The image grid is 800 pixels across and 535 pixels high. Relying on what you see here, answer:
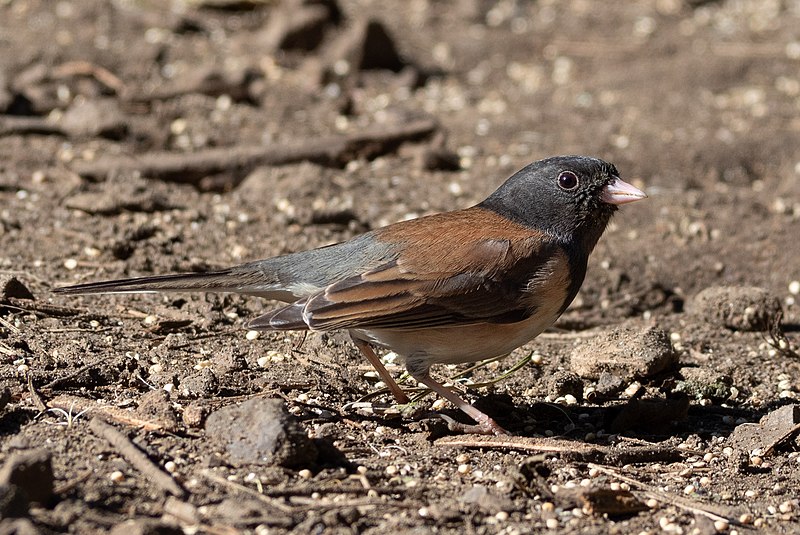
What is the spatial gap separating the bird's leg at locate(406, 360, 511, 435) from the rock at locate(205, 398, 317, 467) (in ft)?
2.56

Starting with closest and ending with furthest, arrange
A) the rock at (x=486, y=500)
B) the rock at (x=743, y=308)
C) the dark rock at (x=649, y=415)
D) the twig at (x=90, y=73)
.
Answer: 1. the rock at (x=486, y=500)
2. the dark rock at (x=649, y=415)
3. the rock at (x=743, y=308)
4. the twig at (x=90, y=73)

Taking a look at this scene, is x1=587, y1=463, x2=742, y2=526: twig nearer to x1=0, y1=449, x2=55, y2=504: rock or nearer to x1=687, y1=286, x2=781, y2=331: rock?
x1=687, y1=286, x2=781, y2=331: rock

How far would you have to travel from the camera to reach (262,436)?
11.3 feet

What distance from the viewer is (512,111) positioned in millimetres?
8188

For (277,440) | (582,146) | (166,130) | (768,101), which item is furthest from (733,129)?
(277,440)

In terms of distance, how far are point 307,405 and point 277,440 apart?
67 centimetres

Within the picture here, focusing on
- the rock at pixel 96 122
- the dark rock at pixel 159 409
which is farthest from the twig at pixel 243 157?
the dark rock at pixel 159 409

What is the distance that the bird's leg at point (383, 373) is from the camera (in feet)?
14.2

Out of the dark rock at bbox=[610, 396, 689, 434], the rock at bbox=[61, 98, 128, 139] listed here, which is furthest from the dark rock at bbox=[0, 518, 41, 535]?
the rock at bbox=[61, 98, 128, 139]

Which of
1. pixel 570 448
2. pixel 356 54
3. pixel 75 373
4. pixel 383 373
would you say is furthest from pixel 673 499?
pixel 356 54

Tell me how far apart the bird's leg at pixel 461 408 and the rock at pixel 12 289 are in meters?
1.77

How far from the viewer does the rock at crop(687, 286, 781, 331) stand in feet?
16.9

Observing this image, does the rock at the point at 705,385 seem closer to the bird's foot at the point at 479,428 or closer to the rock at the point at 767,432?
the rock at the point at 767,432

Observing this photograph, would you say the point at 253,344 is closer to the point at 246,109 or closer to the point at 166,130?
the point at 166,130
